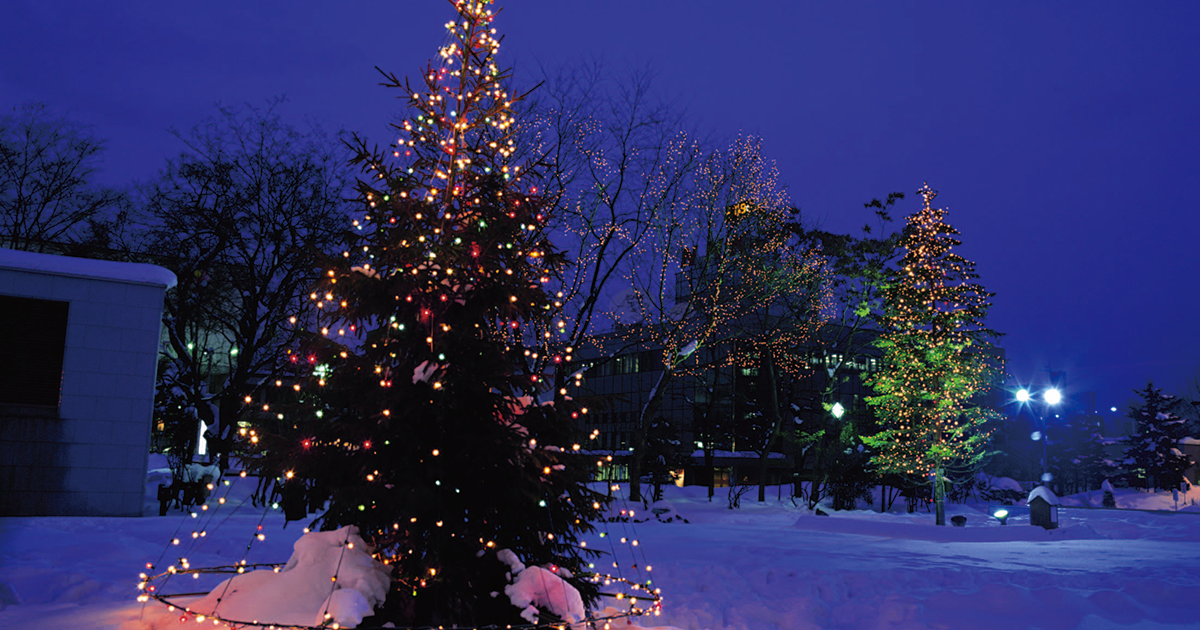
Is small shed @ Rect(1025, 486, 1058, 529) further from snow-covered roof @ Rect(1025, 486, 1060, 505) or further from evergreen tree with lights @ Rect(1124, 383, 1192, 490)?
evergreen tree with lights @ Rect(1124, 383, 1192, 490)

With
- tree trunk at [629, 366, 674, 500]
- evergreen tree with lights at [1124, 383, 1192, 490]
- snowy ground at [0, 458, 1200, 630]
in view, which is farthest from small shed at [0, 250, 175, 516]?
evergreen tree with lights at [1124, 383, 1192, 490]

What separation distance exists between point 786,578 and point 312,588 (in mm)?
6591

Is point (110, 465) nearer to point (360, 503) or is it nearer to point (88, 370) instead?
point (88, 370)

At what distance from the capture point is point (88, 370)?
1352cm

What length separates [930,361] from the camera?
83.1 feet

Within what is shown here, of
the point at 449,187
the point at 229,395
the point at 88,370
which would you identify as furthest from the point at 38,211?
the point at 449,187

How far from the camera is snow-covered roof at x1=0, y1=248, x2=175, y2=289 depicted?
13.1 m

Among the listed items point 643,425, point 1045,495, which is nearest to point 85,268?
point 643,425

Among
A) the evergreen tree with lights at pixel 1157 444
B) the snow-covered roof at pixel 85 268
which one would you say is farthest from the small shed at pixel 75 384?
the evergreen tree with lights at pixel 1157 444

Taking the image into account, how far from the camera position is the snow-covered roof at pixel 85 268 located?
1308 cm

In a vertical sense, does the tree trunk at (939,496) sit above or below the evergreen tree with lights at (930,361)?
below

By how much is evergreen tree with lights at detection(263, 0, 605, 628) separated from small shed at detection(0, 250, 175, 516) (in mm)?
9881

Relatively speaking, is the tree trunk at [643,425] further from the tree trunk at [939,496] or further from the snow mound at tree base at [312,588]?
the snow mound at tree base at [312,588]

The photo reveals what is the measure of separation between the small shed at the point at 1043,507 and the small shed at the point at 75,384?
21.5m
